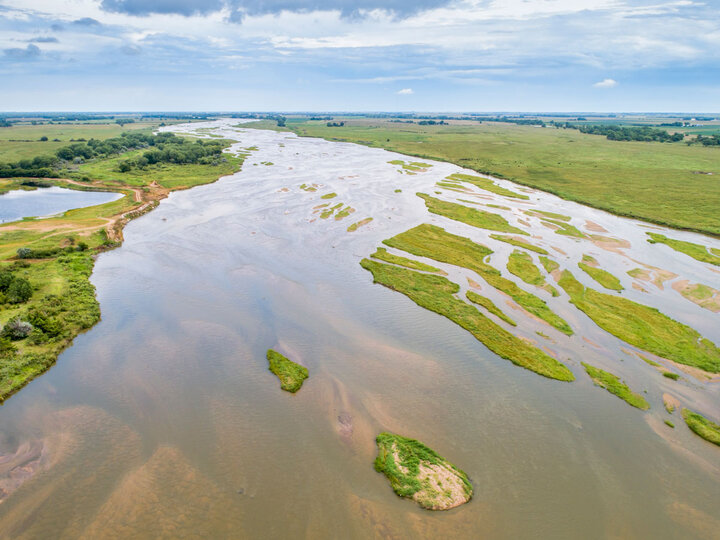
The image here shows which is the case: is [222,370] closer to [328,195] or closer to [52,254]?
[52,254]

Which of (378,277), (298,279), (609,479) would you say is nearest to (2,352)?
(298,279)

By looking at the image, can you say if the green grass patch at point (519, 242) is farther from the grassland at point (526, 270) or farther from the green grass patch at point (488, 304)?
the green grass patch at point (488, 304)

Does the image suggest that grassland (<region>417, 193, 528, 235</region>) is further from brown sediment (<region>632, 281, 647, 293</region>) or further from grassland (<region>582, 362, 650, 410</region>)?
grassland (<region>582, 362, 650, 410</region>)

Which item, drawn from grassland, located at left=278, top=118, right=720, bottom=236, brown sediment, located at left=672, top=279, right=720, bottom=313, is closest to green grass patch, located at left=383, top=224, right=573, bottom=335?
brown sediment, located at left=672, top=279, right=720, bottom=313

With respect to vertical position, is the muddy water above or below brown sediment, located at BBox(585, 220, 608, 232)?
below

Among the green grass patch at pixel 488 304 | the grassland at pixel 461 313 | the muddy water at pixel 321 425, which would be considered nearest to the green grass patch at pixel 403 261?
the grassland at pixel 461 313
